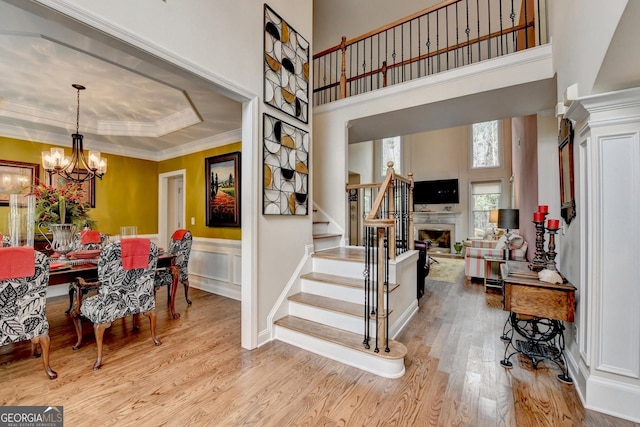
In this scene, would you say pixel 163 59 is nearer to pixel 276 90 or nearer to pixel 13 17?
pixel 13 17

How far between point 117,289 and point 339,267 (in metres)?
2.12

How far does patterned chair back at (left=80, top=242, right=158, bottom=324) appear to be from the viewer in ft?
7.34

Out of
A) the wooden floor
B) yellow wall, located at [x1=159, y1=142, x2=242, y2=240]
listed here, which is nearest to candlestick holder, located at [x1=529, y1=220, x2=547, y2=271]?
the wooden floor

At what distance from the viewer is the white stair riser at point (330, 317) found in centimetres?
250

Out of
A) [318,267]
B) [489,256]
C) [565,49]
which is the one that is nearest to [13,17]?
[318,267]

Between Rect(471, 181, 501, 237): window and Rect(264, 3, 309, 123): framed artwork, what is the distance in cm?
791

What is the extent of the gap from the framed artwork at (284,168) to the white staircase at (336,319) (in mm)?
773

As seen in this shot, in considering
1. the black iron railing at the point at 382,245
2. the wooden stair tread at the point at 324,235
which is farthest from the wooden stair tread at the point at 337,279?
the wooden stair tread at the point at 324,235

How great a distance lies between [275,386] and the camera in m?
2.01

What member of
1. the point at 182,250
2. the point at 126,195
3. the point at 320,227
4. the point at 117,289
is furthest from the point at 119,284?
the point at 126,195

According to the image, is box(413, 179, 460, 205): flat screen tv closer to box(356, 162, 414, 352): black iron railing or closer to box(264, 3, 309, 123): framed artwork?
box(356, 162, 414, 352): black iron railing

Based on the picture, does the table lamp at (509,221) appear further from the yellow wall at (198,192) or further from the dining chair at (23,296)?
the dining chair at (23,296)

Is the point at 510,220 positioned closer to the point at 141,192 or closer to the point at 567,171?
the point at 567,171

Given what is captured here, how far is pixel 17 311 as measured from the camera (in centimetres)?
193
